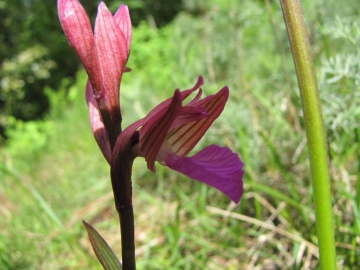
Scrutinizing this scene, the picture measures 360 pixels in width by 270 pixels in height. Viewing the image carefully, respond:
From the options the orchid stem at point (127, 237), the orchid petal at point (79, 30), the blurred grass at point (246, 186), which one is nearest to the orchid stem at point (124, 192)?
the orchid stem at point (127, 237)

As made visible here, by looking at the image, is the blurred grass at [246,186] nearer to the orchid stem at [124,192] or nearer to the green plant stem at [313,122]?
the green plant stem at [313,122]

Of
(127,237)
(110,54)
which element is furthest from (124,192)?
(110,54)

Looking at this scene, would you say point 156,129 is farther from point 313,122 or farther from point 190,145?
point 313,122

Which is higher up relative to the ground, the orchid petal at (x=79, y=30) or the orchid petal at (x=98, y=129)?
the orchid petal at (x=79, y=30)

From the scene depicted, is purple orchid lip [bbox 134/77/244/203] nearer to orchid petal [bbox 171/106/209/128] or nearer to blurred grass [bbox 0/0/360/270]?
orchid petal [bbox 171/106/209/128]

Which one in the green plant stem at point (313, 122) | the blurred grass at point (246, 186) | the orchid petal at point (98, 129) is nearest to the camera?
the green plant stem at point (313, 122)

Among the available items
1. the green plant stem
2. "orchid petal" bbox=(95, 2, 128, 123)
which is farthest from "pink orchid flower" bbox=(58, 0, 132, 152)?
the green plant stem
